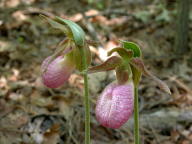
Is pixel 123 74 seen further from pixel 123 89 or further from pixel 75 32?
pixel 75 32

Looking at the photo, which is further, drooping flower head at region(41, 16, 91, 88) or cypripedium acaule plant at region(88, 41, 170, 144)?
drooping flower head at region(41, 16, 91, 88)

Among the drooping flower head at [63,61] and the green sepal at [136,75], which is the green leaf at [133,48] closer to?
the green sepal at [136,75]

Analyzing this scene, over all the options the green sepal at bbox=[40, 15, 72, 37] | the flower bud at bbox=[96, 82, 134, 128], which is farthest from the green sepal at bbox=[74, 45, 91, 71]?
the flower bud at bbox=[96, 82, 134, 128]

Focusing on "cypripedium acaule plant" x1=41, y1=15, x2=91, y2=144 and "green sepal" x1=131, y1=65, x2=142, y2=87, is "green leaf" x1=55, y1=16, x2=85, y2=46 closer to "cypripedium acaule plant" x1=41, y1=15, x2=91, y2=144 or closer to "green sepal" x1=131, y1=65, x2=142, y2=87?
"cypripedium acaule plant" x1=41, y1=15, x2=91, y2=144

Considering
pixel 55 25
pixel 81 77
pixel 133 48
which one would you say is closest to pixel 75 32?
pixel 55 25

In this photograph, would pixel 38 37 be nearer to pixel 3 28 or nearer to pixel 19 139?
pixel 3 28

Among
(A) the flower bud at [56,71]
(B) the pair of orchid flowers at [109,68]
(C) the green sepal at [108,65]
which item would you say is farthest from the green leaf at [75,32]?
(A) the flower bud at [56,71]
